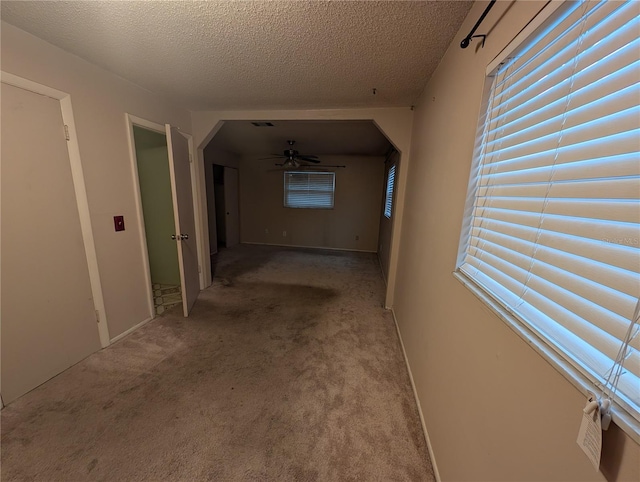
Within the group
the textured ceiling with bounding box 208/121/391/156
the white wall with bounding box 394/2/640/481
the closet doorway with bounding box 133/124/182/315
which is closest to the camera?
the white wall with bounding box 394/2/640/481

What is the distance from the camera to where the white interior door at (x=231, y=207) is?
5602 mm

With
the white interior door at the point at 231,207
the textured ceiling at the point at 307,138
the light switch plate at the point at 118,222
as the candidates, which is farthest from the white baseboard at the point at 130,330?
the white interior door at the point at 231,207

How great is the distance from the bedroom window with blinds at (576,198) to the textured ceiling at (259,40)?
29.6 inches

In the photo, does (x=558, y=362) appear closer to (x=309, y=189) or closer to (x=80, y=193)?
(x=80, y=193)

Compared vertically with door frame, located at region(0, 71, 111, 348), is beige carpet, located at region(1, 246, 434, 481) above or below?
below

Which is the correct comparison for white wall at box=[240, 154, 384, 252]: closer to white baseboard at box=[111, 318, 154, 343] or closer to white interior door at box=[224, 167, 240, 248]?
white interior door at box=[224, 167, 240, 248]

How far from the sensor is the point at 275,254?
5.22m

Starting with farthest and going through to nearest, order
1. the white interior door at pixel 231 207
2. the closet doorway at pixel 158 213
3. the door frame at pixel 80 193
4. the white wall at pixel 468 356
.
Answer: the white interior door at pixel 231 207 → the closet doorway at pixel 158 213 → the door frame at pixel 80 193 → the white wall at pixel 468 356

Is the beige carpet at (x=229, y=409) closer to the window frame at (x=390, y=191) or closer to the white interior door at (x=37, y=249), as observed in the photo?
the white interior door at (x=37, y=249)

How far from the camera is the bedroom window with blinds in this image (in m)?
0.44

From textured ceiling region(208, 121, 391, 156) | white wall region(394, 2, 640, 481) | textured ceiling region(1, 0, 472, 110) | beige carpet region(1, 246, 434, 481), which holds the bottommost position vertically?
beige carpet region(1, 246, 434, 481)

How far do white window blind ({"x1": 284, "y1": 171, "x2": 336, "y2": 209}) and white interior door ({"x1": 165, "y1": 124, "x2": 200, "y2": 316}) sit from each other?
3.21m

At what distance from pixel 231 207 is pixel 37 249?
437cm

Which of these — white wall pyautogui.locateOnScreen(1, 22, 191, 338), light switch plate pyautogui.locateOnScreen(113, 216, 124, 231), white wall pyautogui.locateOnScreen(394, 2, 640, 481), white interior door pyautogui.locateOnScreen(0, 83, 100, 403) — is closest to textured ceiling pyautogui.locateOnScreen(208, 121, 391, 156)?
white wall pyautogui.locateOnScreen(1, 22, 191, 338)
